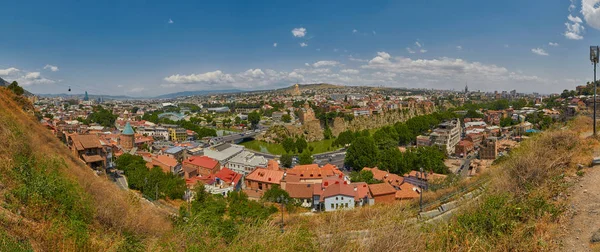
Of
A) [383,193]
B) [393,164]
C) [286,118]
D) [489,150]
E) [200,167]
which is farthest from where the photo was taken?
[286,118]

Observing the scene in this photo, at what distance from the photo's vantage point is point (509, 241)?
4.36 m

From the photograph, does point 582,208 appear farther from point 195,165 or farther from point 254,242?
point 195,165

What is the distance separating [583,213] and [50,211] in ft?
28.4

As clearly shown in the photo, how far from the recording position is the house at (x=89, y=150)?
14883mm

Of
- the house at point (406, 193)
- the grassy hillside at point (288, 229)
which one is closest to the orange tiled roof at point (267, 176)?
the house at point (406, 193)

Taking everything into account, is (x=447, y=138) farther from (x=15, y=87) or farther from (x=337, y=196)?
(x=15, y=87)

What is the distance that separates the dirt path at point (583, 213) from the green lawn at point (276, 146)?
31446 mm

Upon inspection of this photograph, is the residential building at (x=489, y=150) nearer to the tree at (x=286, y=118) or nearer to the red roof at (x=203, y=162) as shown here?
the red roof at (x=203, y=162)

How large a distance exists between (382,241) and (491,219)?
197 centimetres

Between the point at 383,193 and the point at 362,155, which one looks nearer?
the point at 383,193

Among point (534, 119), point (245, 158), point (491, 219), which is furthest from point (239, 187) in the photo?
point (534, 119)

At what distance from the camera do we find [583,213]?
17.1ft

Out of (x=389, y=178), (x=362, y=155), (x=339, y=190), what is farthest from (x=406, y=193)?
(x=362, y=155)

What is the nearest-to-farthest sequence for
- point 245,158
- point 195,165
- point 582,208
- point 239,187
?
point 582,208 < point 239,187 < point 195,165 < point 245,158
